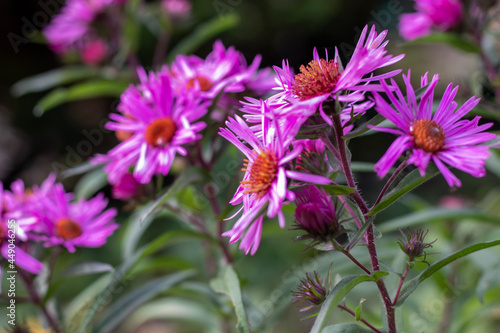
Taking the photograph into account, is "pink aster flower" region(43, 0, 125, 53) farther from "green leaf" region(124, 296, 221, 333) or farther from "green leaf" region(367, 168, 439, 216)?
"green leaf" region(367, 168, 439, 216)

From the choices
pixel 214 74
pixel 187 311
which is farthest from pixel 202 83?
pixel 187 311

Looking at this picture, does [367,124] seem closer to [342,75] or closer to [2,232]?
[342,75]

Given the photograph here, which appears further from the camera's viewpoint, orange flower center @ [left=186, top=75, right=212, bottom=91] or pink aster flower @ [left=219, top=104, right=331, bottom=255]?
orange flower center @ [left=186, top=75, right=212, bottom=91]

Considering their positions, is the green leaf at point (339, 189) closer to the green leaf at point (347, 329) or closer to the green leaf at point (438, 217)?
the green leaf at point (347, 329)

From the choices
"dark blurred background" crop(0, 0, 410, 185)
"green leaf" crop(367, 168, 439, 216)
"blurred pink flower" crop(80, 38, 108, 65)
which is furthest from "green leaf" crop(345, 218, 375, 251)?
"dark blurred background" crop(0, 0, 410, 185)

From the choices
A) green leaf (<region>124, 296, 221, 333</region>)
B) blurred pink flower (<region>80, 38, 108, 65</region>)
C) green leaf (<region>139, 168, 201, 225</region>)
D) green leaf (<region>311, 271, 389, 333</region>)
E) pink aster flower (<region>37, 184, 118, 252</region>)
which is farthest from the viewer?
blurred pink flower (<region>80, 38, 108, 65</region>)
